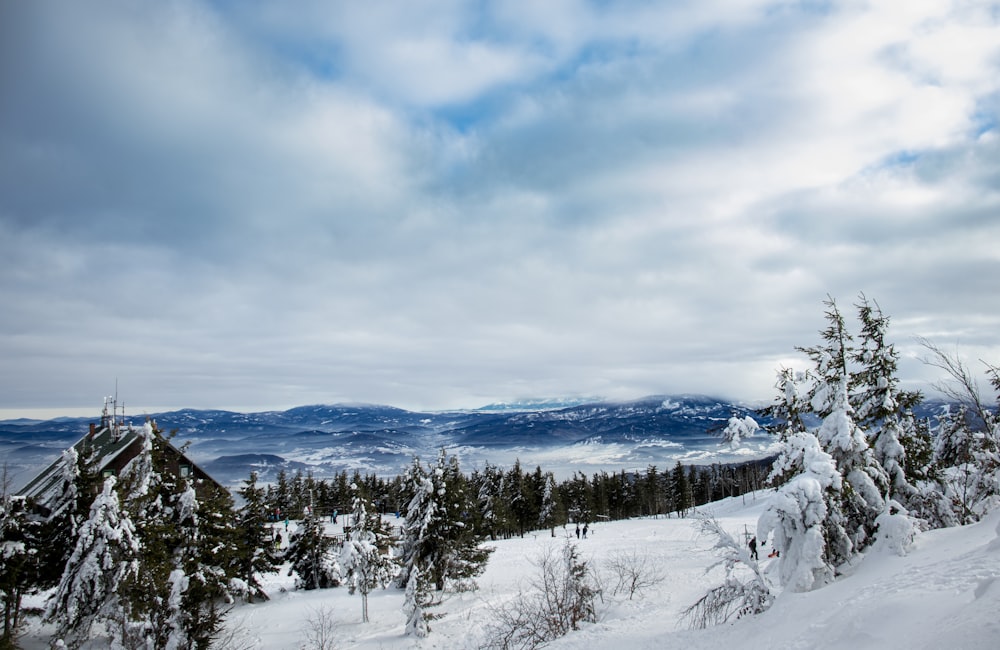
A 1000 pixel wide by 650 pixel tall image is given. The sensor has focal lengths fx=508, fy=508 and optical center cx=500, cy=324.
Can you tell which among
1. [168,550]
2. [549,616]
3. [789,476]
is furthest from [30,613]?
[789,476]

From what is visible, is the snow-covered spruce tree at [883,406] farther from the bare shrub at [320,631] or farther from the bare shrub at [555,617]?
the bare shrub at [320,631]

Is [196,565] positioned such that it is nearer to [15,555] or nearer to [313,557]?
[15,555]

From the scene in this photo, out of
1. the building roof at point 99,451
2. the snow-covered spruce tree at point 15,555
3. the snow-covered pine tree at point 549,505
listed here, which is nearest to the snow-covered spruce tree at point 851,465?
the snow-covered spruce tree at point 15,555

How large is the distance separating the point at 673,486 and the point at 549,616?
97.2 meters

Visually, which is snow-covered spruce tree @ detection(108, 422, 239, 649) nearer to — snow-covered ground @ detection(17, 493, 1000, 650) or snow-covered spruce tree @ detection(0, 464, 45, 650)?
snow-covered spruce tree @ detection(0, 464, 45, 650)

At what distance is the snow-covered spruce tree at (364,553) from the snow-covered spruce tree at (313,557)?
6.91 metres

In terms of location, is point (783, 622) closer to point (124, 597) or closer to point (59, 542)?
point (124, 597)

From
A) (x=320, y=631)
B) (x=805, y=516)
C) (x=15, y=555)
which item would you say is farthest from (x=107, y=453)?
(x=805, y=516)

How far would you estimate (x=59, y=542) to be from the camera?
79.6ft

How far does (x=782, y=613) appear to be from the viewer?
12.2 meters

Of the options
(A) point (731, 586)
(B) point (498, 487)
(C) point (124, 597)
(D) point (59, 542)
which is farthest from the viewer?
(B) point (498, 487)

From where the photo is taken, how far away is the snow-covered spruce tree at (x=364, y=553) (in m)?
30.3

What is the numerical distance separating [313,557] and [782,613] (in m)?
36.9

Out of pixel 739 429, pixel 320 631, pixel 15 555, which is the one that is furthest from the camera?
pixel 320 631
